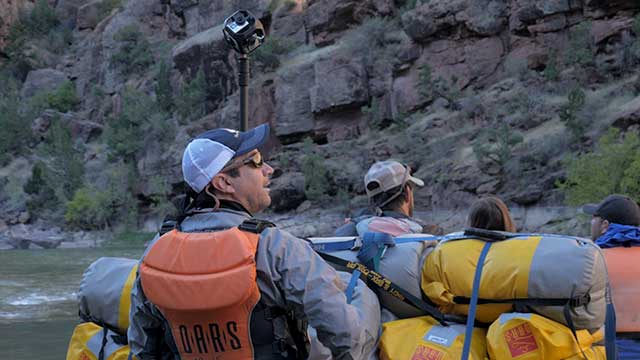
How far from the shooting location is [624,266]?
3.12 metres

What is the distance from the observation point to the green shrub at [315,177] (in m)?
40.9

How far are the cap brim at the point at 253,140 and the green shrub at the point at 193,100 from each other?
166 feet

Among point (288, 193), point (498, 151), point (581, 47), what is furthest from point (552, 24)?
point (288, 193)

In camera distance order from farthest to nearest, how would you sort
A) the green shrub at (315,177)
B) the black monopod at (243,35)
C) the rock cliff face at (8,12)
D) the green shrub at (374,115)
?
the rock cliff face at (8,12), the green shrub at (374,115), the green shrub at (315,177), the black monopod at (243,35)

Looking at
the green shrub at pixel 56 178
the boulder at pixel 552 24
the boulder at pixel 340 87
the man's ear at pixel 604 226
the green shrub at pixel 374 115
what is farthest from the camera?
the green shrub at pixel 56 178

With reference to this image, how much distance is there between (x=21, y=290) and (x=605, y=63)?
2921 cm

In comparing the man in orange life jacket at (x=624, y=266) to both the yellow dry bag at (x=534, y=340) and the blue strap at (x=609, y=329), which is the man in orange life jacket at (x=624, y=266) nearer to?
the blue strap at (x=609, y=329)

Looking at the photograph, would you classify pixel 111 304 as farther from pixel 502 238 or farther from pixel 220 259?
pixel 502 238

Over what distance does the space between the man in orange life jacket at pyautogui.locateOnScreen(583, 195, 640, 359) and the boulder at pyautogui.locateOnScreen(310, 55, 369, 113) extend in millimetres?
41014

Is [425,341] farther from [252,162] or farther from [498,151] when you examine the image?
[498,151]

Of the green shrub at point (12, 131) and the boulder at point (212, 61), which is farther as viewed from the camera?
the green shrub at point (12, 131)

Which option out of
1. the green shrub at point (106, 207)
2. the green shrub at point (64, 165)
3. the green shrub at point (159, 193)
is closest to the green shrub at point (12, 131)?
the green shrub at point (64, 165)

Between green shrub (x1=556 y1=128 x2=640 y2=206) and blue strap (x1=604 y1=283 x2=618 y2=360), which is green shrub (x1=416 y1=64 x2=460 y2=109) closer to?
green shrub (x1=556 y1=128 x2=640 y2=206)

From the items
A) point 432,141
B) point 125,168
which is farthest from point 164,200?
point 432,141
